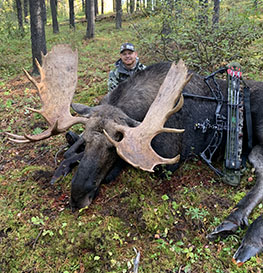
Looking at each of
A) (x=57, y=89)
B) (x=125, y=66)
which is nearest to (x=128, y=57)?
(x=125, y=66)

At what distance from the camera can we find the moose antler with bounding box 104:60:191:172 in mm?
3004

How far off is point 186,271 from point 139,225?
0.74 metres

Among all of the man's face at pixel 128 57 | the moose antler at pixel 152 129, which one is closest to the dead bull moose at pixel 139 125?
the moose antler at pixel 152 129

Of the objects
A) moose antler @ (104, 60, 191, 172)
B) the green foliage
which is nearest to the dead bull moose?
moose antler @ (104, 60, 191, 172)

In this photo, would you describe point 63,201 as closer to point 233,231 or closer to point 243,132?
point 233,231

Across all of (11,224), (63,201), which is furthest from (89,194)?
(11,224)

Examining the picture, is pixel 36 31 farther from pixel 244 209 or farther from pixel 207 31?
pixel 244 209

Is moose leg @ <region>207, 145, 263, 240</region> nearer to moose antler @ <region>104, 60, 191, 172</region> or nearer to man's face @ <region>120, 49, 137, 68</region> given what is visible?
moose antler @ <region>104, 60, 191, 172</region>

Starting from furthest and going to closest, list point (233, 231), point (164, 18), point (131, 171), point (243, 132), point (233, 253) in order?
1. point (164, 18)
2. point (243, 132)
3. point (131, 171)
4. point (233, 231)
5. point (233, 253)

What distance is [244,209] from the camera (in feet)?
10.9

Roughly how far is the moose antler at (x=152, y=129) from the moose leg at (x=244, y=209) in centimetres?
110

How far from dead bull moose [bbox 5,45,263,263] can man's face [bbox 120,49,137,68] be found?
5.16 ft

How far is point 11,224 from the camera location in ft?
10.7

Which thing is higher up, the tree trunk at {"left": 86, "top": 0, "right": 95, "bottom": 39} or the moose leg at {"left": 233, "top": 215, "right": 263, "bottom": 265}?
the tree trunk at {"left": 86, "top": 0, "right": 95, "bottom": 39}
